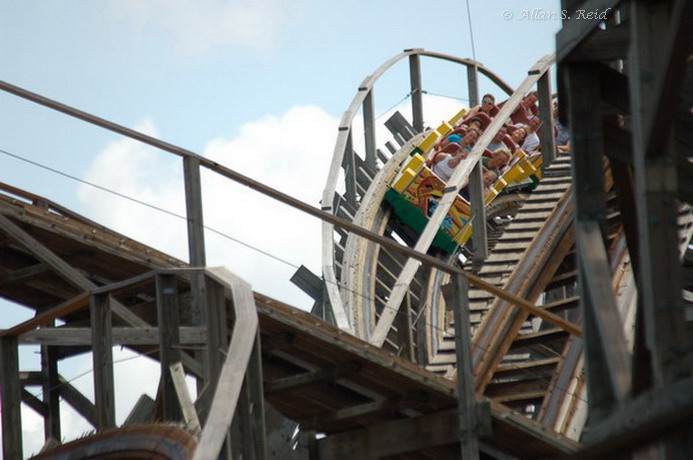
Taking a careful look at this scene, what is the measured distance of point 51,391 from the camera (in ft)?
28.9

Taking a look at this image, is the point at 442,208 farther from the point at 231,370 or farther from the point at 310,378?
the point at 231,370

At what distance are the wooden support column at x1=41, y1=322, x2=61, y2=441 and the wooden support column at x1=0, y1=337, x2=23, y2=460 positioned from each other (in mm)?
1512

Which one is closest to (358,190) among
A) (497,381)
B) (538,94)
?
(538,94)

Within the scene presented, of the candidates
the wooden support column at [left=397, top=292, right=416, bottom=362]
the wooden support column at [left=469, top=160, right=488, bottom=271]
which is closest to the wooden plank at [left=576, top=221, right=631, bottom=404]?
the wooden support column at [left=397, top=292, right=416, bottom=362]

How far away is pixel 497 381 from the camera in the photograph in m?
9.52

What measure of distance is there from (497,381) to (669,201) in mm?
5510

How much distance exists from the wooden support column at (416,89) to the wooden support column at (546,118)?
3.11 m

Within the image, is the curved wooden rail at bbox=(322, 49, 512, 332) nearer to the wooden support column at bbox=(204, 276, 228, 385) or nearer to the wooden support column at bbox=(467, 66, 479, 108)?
the wooden support column at bbox=(467, 66, 479, 108)

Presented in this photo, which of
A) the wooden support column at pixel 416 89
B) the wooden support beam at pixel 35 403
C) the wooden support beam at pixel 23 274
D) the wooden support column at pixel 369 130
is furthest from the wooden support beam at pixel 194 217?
the wooden support column at pixel 416 89

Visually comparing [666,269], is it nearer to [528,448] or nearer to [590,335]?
[590,335]

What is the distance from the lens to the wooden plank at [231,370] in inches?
201

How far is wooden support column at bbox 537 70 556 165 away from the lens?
607 inches

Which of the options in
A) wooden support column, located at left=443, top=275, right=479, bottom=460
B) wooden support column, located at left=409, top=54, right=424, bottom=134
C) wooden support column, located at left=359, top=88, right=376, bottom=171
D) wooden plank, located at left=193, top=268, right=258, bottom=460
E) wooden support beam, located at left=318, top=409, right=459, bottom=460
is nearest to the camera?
wooden plank, located at left=193, top=268, right=258, bottom=460

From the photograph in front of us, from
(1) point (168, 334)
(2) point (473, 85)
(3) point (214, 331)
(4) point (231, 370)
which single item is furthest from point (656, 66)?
(2) point (473, 85)
